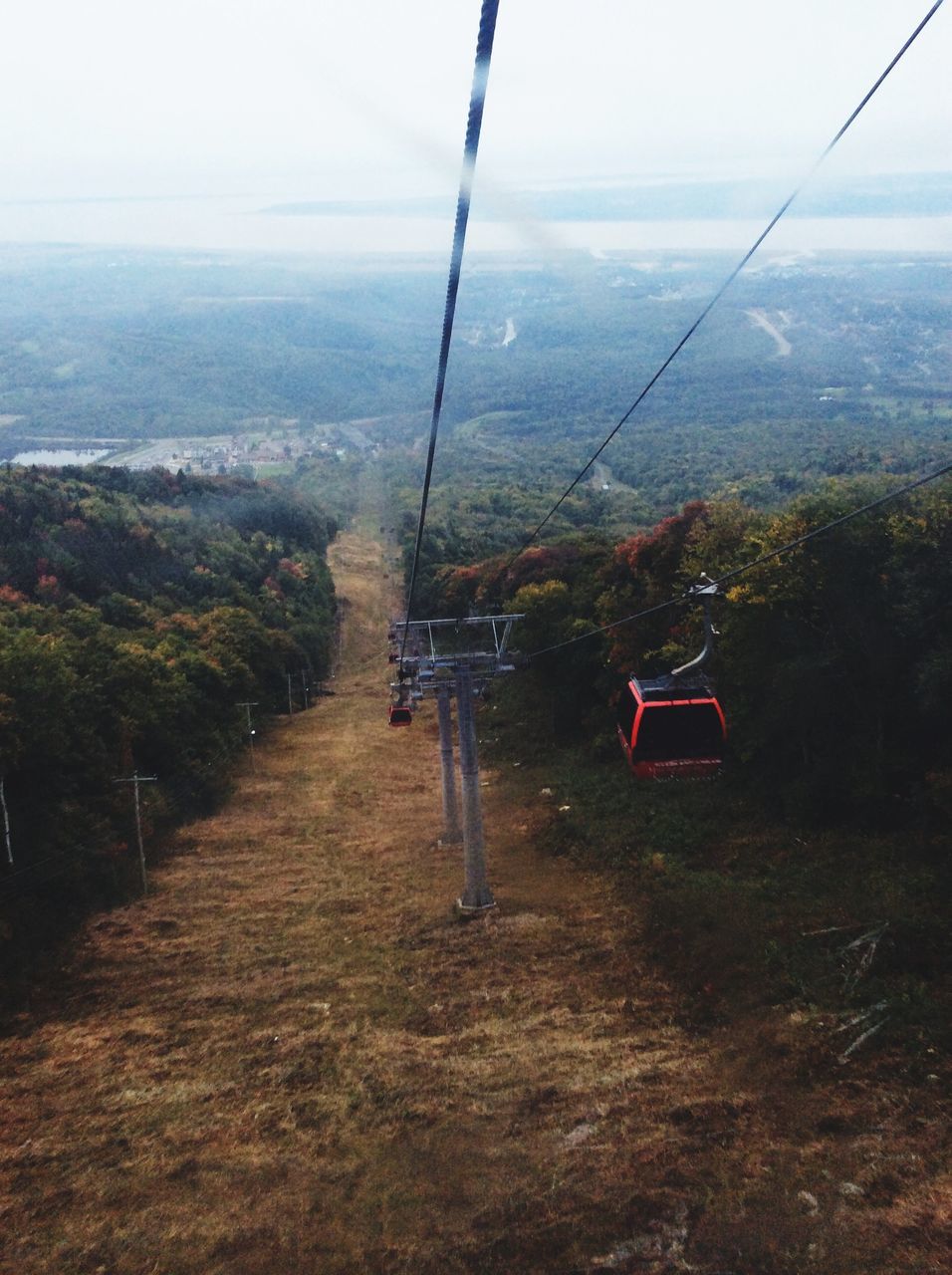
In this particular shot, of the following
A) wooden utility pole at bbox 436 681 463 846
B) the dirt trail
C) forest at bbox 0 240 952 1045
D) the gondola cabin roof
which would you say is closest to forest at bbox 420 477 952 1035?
forest at bbox 0 240 952 1045

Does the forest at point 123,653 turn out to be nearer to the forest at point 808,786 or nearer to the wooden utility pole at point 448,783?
the wooden utility pole at point 448,783

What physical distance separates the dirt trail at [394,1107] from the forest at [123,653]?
221 cm

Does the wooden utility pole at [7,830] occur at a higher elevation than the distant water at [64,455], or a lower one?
lower

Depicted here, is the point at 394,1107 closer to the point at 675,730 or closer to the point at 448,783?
the point at 675,730

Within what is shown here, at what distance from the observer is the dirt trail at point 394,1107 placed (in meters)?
9.99

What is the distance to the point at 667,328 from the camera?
2467 inches

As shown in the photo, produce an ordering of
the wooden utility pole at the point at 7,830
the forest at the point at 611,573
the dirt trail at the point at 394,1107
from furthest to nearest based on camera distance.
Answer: the forest at the point at 611,573 < the wooden utility pole at the point at 7,830 < the dirt trail at the point at 394,1107

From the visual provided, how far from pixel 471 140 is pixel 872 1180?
432 inches

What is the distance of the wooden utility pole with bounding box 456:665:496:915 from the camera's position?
1741 centimetres

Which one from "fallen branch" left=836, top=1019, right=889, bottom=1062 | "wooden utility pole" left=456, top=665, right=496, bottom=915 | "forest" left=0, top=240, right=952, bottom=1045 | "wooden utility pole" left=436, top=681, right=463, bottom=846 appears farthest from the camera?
"wooden utility pole" left=436, top=681, right=463, bottom=846

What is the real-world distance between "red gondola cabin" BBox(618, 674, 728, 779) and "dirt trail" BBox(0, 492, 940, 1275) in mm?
3857

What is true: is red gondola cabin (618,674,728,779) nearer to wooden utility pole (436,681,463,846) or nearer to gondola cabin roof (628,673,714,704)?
gondola cabin roof (628,673,714,704)

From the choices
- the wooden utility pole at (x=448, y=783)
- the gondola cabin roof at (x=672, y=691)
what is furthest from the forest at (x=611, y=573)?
the gondola cabin roof at (x=672, y=691)

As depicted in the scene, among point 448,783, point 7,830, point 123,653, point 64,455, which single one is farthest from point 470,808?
point 64,455
